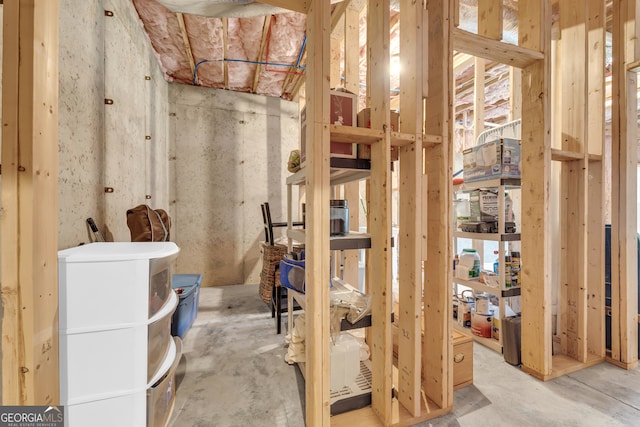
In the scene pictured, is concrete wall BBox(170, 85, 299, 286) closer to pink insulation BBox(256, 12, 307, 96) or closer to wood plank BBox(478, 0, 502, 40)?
pink insulation BBox(256, 12, 307, 96)

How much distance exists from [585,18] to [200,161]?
4264 millimetres

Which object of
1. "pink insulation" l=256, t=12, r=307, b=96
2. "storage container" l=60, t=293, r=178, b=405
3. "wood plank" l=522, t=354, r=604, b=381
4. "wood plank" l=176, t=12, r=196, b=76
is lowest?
"wood plank" l=522, t=354, r=604, b=381

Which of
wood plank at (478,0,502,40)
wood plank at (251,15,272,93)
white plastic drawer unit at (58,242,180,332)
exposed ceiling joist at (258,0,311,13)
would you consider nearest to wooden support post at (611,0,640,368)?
wood plank at (478,0,502,40)

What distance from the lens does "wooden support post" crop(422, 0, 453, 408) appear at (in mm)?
1418

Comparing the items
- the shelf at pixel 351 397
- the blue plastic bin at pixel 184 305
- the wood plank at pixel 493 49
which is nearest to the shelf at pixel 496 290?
the shelf at pixel 351 397

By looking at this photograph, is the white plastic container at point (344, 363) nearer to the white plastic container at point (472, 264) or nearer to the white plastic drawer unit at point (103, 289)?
the white plastic drawer unit at point (103, 289)

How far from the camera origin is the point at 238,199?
13.5ft

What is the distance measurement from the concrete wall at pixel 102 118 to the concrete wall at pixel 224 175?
922 mm

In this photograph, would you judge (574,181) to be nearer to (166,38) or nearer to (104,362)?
(104,362)

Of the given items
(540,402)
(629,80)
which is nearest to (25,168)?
(540,402)

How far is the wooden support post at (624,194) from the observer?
74.8 inches

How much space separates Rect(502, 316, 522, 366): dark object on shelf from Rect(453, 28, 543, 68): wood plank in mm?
1855

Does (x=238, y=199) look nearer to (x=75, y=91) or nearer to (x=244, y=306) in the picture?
(x=244, y=306)

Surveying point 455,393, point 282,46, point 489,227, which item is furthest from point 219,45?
point 455,393
